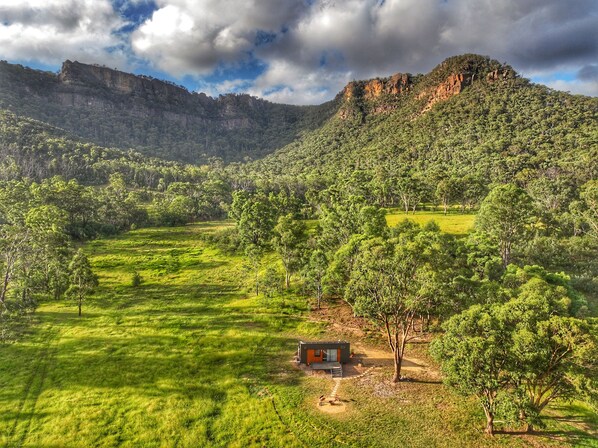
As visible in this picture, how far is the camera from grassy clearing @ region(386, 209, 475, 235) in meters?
72.6

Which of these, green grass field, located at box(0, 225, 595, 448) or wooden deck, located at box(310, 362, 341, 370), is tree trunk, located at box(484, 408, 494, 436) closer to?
green grass field, located at box(0, 225, 595, 448)

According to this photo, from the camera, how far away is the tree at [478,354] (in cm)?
2102

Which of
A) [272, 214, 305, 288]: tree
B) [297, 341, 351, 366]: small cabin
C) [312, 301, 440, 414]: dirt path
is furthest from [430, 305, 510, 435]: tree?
[272, 214, 305, 288]: tree

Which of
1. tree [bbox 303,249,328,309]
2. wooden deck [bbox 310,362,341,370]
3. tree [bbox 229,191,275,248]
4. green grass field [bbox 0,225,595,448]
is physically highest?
tree [bbox 229,191,275,248]

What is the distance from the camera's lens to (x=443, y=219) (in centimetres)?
8506

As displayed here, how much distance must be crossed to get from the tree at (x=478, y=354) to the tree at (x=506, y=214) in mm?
29822

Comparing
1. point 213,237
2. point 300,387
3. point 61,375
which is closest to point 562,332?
point 300,387

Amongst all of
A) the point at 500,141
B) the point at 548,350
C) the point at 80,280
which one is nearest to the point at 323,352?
the point at 548,350

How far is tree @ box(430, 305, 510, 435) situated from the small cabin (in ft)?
38.8

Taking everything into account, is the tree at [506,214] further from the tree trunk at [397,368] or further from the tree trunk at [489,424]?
the tree trunk at [489,424]

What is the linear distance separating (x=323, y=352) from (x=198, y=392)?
12006 mm

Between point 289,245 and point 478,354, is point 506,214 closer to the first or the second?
point 289,245

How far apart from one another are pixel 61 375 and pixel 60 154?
15008 cm

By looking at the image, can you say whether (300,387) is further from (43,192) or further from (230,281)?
(43,192)
